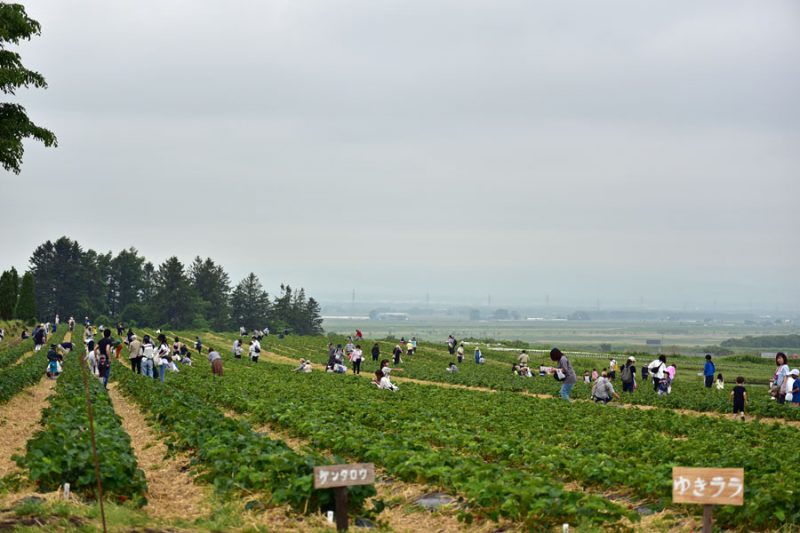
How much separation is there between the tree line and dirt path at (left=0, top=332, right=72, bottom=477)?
362 feet

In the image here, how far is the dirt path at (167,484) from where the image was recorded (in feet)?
45.3

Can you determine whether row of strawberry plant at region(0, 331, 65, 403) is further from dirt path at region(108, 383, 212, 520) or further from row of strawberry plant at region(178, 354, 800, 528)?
dirt path at region(108, 383, 212, 520)

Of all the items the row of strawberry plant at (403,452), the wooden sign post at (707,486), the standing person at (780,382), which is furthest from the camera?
the standing person at (780,382)

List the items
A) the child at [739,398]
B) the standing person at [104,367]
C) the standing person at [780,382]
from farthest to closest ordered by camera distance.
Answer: the standing person at [104,367] → the standing person at [780,382] → the child at [739,398]

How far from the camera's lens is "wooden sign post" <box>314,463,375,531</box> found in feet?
37.4

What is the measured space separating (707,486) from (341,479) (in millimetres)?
4602

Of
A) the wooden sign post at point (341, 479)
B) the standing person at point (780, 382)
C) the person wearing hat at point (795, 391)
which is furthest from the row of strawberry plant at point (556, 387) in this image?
the wooden sign post at point (341, 479)

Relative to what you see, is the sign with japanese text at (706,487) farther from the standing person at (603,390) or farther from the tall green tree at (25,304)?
the tall green tree at (25,304)

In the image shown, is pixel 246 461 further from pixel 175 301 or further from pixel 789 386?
pixel 175 301

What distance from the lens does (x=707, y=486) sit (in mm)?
10750

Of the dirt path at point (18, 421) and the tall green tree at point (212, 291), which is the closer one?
the dirt path at point (18, 421)

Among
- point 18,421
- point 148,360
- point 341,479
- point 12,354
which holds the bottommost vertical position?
point 18,421

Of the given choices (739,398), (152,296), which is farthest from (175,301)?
(739,398)

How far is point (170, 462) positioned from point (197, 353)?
50.0 m
